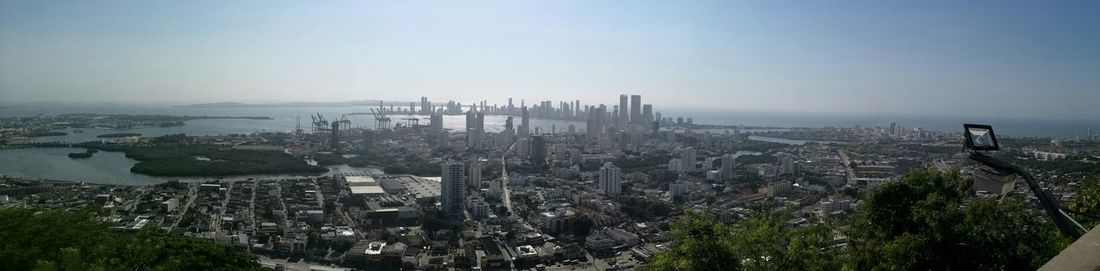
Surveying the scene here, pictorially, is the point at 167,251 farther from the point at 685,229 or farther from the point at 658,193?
the point at 658,193

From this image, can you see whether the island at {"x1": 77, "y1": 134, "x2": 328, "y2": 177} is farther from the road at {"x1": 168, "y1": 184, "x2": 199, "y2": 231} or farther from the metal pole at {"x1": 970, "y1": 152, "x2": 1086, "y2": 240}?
the metal pole at {"x1": 970, "y1": 152, "x2": 1086, "y2": 240}

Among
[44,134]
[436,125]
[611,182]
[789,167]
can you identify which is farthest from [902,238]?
[44,134]

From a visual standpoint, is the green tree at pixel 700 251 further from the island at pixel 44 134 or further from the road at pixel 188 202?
the island at pixel 44 134

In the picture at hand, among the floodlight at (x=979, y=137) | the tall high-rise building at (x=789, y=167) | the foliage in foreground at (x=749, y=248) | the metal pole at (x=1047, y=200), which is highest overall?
the floodlight at (x=979, y=137)

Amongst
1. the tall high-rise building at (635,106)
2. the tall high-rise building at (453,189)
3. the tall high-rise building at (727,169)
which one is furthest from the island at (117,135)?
the tall high-rise building at (635,106)

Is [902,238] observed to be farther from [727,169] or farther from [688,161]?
[688,161]

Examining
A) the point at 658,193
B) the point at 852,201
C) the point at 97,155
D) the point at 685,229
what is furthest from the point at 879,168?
the point at 97,155

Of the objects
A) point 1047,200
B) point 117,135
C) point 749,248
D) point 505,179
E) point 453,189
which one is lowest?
point 505,179
